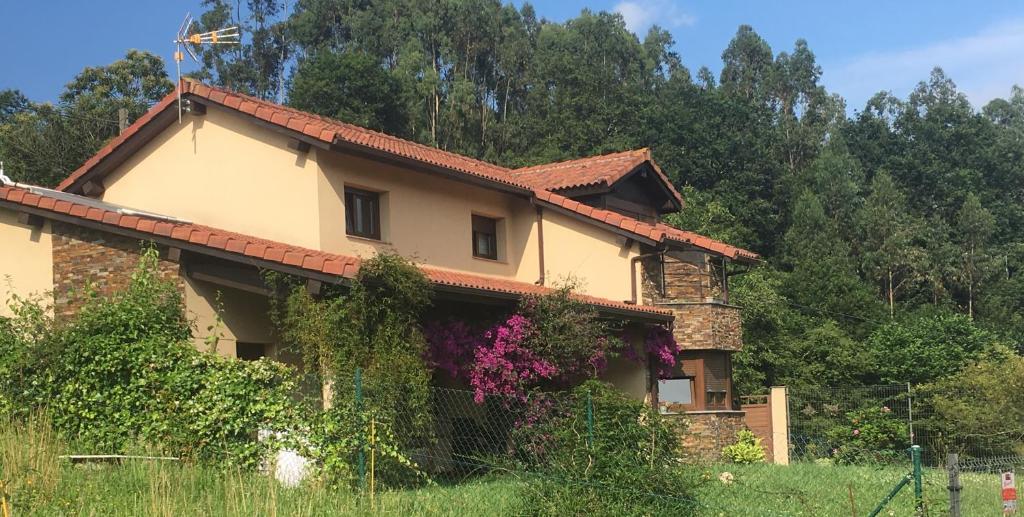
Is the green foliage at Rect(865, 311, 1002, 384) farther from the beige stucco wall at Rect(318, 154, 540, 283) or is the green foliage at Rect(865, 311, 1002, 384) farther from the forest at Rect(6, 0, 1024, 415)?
the beige stucco wall at Rect(318, 154, 540, 283)

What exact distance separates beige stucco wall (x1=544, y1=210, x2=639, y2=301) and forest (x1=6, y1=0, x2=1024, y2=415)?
11470 millimetres

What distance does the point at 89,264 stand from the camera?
14.6 m

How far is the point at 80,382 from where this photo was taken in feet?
41.7

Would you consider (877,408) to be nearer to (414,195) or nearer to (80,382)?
(414,195)

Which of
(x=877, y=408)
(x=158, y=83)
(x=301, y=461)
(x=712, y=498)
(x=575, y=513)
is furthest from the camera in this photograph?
(x=158, y=83)

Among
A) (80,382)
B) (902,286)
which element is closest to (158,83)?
(80,382)

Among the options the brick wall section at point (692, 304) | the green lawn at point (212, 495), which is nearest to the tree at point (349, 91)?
the brick wall section at point (692, 304)

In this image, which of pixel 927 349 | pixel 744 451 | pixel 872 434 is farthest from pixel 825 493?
pixel 927 349

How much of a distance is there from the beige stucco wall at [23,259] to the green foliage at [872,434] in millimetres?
18651

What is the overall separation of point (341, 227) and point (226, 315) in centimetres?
302

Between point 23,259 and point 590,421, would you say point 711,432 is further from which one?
point 23,259

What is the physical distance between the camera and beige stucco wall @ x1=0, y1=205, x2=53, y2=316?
14.9m

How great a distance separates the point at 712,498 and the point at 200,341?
7.05 metres

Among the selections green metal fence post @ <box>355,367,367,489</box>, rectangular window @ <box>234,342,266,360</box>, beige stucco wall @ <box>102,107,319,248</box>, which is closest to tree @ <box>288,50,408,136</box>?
beige stucco wall @ <box>102,107,319,248</box>
